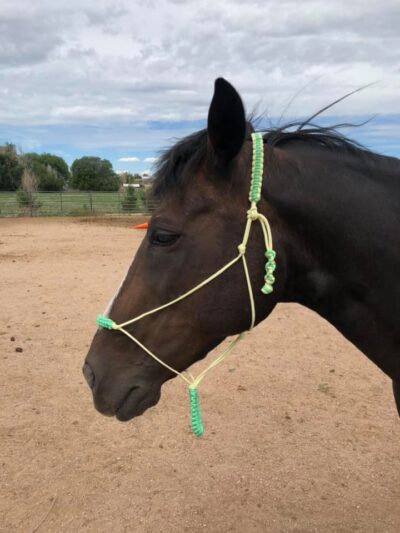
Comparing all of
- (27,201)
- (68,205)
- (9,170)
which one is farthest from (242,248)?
(9,170)

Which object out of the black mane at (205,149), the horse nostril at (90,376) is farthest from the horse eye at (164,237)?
the horse nostril at (90,376)

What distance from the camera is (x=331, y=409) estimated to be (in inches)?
186

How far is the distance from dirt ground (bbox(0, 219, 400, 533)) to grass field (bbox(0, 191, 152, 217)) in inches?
810

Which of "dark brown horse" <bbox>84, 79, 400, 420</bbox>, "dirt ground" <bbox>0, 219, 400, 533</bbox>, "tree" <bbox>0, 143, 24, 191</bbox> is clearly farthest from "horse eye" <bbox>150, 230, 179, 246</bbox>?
"tree" <bbox>0, 143, 24, 191</bbox>

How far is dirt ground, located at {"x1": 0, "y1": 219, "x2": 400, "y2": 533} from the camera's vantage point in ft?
11.0

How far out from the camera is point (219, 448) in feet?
13.5

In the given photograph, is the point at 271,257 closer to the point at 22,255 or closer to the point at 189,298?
the point at 189,298

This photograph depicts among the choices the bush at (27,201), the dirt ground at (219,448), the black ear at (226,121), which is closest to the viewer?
the black ear at (226,121)

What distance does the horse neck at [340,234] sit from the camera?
6.27ft

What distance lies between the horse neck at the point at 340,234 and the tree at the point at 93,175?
29.0 meters

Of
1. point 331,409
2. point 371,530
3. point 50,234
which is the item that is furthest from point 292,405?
point 50,234

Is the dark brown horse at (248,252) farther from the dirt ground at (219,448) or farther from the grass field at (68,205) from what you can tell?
the grass field at (68,205)

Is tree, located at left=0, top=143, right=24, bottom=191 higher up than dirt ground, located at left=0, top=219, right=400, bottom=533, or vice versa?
tree, located at left=0, top=143, right=24, bottom=191

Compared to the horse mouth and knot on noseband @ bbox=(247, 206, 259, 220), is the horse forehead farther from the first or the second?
the horse mouth
